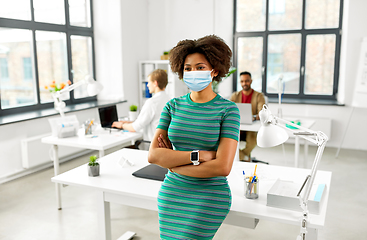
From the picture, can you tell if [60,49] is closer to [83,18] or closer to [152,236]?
[83,18]

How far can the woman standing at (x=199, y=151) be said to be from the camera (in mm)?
1695

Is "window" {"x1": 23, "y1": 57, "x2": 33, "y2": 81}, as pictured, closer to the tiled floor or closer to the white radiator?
the white radiator

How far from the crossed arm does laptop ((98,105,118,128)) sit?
2056 mm

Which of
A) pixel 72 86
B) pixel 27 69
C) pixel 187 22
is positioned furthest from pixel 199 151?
pixel 187 22

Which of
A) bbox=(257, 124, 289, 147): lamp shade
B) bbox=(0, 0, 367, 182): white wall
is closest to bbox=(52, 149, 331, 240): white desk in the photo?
bbox=(257, 124, 289, 147): lamp shade

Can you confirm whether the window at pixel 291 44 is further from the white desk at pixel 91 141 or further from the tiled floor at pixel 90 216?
the white desk at pixel 91 141

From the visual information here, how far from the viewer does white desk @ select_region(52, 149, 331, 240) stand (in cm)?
177

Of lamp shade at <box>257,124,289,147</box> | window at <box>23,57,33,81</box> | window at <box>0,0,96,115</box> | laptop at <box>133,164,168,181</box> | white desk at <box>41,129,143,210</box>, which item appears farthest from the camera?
window at <box>23,57,33,81</box>

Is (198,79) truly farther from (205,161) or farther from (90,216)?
(90,216)

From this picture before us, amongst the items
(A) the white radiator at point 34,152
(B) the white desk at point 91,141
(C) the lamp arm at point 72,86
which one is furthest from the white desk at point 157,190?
(A) the white radiator at point 34,152

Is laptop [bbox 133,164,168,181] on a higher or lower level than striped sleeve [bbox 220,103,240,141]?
lower

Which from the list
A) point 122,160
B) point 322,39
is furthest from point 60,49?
point 322,39

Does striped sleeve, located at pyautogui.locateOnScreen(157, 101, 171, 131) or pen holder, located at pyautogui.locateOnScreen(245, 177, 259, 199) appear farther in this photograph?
pen holder, located at pyautogui.locateOnScreen(245, 177, 259, 199)

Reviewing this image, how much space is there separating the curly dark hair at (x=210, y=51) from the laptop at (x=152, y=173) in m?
0.79
